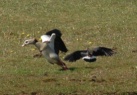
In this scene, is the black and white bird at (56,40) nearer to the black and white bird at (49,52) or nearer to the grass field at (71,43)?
the black and white bird at (49,52)

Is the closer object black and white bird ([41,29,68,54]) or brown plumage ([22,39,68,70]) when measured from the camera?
brown plumage ([22,39,68,70])

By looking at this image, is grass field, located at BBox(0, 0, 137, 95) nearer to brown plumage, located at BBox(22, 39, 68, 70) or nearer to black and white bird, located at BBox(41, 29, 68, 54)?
brown plumage, located at BBox(22, 39, 68, 70)

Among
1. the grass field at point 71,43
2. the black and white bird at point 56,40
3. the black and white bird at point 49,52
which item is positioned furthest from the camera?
the black and white bird at point 56,40

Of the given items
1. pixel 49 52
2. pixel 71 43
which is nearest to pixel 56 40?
pixel 49 52

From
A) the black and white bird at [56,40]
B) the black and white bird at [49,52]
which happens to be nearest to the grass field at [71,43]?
the black and white bird at [49,52]

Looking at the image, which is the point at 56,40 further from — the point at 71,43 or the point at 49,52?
the point at 71,43

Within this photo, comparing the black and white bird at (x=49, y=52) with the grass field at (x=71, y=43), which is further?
the black and white bird at (x=49, y=52)

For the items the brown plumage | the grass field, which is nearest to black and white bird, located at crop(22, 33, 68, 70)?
the brown plumage

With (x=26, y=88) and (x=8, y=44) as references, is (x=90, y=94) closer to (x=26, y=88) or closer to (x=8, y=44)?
(x=26, y=88)

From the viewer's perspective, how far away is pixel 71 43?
536 inches

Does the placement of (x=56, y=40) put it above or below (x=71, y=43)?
above

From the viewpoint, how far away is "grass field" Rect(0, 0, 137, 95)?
9.50 meters

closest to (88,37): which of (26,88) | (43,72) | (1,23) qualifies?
(1,23)

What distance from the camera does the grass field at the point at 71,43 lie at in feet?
31.2
